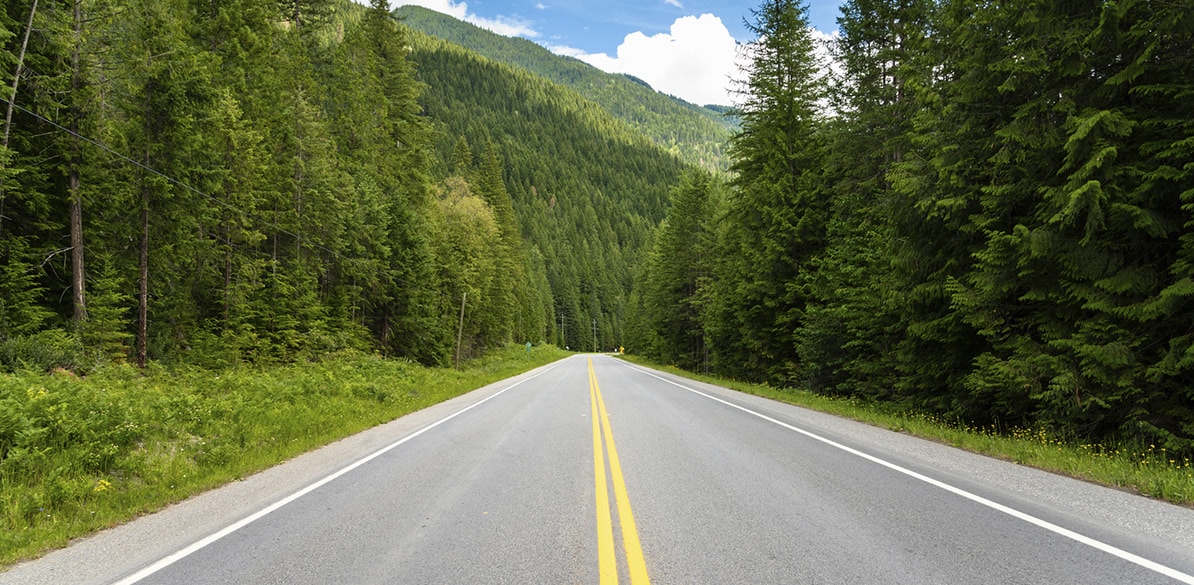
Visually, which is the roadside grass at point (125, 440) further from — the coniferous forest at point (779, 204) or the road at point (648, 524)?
the coniferous forest at point (779, 204)

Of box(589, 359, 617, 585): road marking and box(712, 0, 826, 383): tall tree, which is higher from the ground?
box(712, 0, 826, 383): tall tree

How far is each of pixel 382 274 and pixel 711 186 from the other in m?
23.9

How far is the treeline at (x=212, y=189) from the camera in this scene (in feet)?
45.9

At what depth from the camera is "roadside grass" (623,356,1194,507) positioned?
19.3 feet

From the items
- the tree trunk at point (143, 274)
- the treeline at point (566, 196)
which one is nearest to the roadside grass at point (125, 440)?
the tree trunk at point (143, 274)

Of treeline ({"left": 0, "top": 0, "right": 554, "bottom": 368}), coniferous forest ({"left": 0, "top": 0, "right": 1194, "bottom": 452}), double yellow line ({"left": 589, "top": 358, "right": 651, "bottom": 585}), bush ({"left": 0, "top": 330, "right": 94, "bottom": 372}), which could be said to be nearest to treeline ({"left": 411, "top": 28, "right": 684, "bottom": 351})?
treeline ({"left": 0, "top": 0, "right": 554, "bottom": 368})

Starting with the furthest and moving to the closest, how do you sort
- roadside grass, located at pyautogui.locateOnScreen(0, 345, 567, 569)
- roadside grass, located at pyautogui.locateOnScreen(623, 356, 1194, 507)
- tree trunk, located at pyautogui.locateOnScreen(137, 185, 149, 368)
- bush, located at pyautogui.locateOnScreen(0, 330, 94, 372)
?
Answer: 1. tree trunk, located at pyautogui.locateOnScreen(137, 185, 149, 368)
2. bush, located at pyautogui.locateOnScreen(0, 330, 94, 372)
3. roadside grass, located at pyautogui.locateOnScreen(623, 356, 1194, 507)
4. roadside grass, located at pyautogui.locateOnScreen(0, 345, 567, 569)

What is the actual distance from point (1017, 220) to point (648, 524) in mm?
9969

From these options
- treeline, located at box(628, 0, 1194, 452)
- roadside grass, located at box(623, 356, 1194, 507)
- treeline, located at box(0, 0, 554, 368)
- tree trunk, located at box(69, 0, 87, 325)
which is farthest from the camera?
tree trunk, located at box(69, 0, 87, 325)

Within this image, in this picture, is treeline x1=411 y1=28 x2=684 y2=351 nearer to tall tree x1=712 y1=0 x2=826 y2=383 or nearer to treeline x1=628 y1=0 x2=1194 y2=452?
tall tree x1=712 y1=0 x2=826 y2=383

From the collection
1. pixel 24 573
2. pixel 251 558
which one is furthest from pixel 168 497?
pixel 251 558

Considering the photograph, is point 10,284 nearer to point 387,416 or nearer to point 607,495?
point 387,416

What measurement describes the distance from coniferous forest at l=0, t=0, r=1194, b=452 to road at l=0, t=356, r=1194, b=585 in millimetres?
3785

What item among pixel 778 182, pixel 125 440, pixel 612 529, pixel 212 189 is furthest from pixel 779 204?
pixel 125 440
